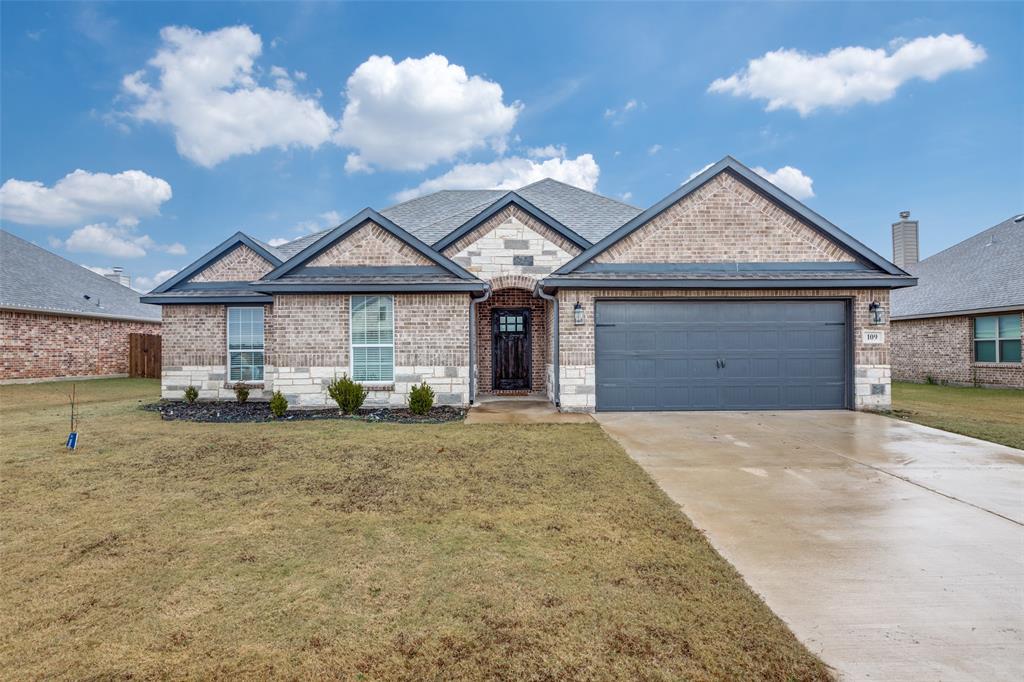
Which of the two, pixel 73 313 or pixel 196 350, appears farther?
pixel 73 313

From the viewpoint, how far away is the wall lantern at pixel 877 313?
10195mm

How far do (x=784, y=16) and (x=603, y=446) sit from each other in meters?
12.7

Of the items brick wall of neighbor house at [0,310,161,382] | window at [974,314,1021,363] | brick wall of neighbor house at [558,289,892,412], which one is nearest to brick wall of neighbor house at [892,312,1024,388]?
window at [974,314,1021,363]

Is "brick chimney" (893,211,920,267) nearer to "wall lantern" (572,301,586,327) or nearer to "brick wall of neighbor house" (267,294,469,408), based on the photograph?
"wall lantern" (572,301,586,327)

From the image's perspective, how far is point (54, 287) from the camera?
19.3 meters

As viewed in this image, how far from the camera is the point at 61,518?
13.8 ft

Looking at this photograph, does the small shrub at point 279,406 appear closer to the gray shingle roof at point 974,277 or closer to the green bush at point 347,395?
the green bush at point 347,395

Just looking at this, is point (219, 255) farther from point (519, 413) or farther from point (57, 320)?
point (57, 320)

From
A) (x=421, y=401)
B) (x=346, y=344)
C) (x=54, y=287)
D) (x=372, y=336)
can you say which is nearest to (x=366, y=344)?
(x=372, y=336)

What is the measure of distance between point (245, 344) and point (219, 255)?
278 centimetres

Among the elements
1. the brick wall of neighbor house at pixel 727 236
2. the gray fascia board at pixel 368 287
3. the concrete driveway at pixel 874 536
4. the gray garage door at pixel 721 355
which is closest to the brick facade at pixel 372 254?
the gray fascia board at pixel 368 287

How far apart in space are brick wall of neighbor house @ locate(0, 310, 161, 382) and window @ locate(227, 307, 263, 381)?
11038 mm

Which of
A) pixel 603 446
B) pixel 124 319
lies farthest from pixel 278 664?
Answer: pixel 124 319

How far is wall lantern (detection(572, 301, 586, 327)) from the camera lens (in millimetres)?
10180
